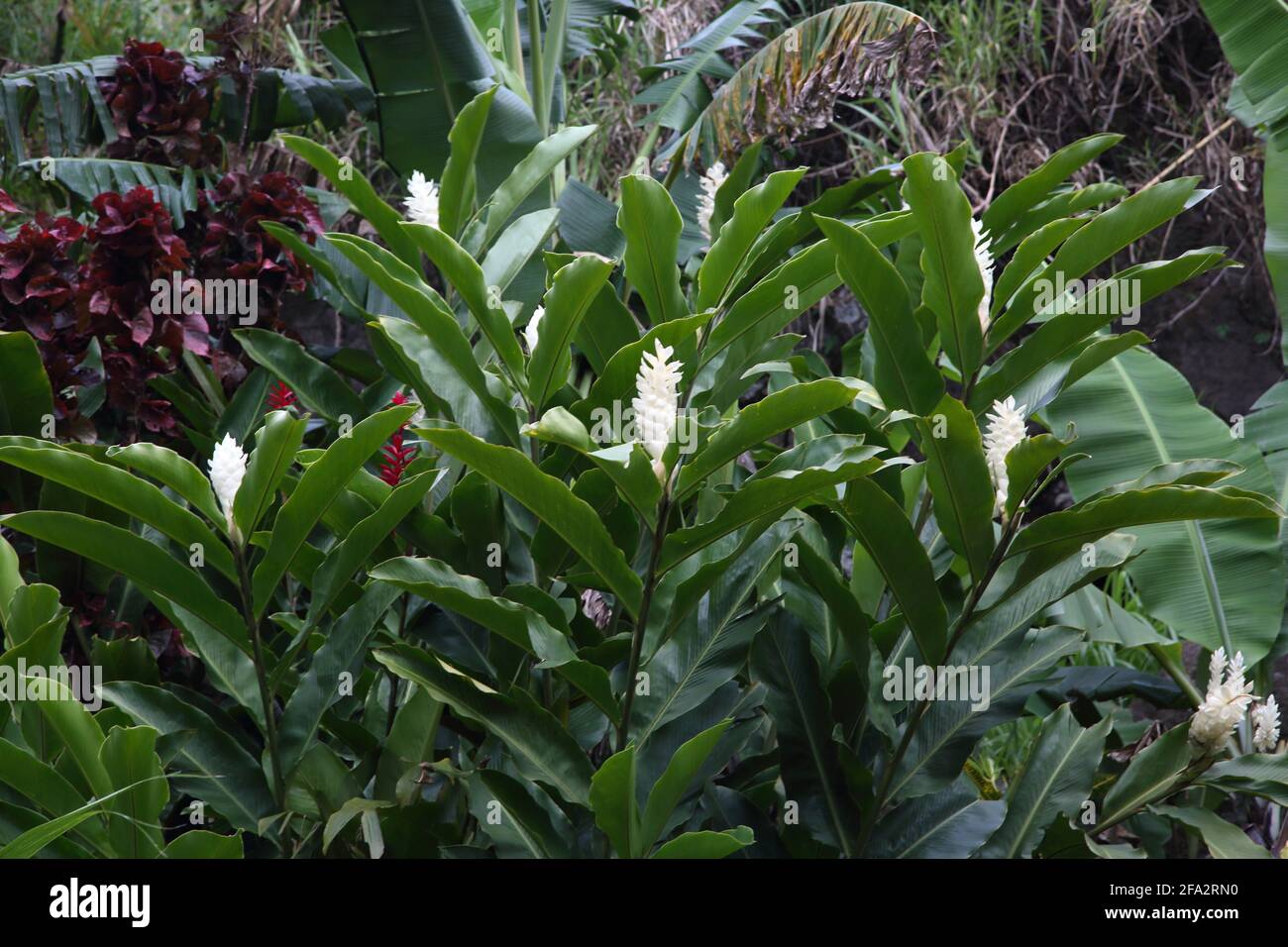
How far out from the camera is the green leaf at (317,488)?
1426mm

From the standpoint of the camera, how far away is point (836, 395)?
52.4 inches

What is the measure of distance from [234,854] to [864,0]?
277 centimetres

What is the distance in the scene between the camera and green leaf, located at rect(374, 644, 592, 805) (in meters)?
1.52

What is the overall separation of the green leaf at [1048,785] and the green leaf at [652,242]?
0.94 meters

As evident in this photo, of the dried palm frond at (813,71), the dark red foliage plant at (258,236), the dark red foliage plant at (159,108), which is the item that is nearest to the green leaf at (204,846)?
the dark red foliage plant at (258,236)

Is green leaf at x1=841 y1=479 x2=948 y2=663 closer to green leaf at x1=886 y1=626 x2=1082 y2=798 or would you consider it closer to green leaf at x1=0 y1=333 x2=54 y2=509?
green leaf at x1=886 y1=626 x2=1082 y2=798

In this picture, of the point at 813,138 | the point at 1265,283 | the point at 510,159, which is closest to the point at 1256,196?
the point at 1265,283

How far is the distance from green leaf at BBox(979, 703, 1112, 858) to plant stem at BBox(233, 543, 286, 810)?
111cm

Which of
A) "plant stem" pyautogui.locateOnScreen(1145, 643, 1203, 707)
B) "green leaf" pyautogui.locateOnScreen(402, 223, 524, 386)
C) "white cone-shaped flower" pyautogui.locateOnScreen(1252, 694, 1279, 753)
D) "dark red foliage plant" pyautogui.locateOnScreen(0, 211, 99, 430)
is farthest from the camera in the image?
"dark red foliage plant" pyautogui.locateOnScreen(0, 211, 99, 430)

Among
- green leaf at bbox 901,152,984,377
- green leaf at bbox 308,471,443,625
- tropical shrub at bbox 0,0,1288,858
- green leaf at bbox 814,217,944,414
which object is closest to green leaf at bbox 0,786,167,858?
tropical shrub at bbox 0,0,1288,858

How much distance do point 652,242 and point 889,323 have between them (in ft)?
1.28

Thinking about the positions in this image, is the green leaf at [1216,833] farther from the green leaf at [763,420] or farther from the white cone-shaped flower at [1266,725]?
the green leaf at [763,420]

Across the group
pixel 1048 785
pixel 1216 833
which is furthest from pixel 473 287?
pixel 1216 833

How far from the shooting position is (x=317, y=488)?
1486 mm
